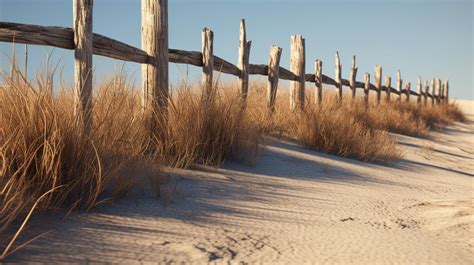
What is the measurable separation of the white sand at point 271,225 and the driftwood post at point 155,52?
0.95 metres

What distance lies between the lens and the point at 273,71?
774 cm

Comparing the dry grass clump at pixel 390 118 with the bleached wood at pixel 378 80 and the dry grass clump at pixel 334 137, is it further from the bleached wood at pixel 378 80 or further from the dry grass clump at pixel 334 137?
the dry grass clump at pixel 334 137

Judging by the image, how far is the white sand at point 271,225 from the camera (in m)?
2.30

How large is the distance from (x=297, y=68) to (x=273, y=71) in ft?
4.32

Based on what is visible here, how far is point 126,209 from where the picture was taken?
2.86 m

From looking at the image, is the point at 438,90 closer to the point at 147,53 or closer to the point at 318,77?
the point at 318,77

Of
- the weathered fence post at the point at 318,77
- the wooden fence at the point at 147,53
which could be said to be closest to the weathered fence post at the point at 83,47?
the wooden fence at the point at 147,53

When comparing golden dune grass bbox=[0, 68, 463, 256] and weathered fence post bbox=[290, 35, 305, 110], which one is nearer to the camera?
golden dune grass bbox=[0, 68, 463, 256]

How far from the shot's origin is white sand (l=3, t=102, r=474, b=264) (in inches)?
90.7

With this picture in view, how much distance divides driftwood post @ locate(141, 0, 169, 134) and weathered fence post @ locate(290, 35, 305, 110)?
4.22 meters

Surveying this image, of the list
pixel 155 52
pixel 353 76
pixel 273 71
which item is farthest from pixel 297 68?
pixel 353 76

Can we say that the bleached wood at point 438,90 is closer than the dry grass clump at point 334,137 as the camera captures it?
No

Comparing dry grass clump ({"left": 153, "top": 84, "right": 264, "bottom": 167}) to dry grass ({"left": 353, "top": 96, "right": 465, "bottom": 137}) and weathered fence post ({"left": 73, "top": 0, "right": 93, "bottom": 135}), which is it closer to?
weathered fence post ({"left": 73, "top": 0, "right": 93, "bottom": 135})

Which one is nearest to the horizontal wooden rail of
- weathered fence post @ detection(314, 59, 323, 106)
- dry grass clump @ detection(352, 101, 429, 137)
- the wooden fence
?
the wooden fence
